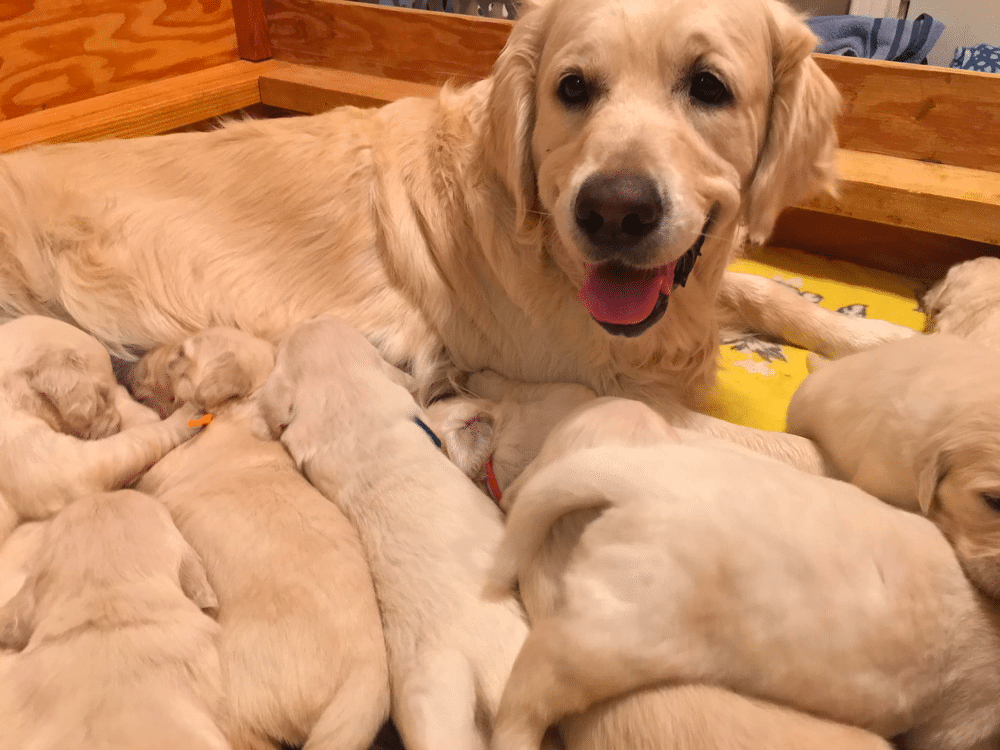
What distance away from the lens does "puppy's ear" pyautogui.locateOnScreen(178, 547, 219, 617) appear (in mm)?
1105

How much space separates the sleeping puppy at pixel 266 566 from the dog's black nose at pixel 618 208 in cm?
67

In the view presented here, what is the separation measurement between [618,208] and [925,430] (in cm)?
58

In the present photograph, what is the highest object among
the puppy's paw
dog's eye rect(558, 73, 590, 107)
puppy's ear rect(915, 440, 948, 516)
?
dog's eye rect(558, 73, 590, 107)

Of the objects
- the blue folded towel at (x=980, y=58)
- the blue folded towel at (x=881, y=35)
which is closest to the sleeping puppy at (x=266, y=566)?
the blue folded towel at (x=881, y=35)

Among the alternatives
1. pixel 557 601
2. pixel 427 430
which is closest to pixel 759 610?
pixel 557 601

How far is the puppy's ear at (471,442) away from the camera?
1.37 metres

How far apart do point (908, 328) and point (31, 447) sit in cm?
199

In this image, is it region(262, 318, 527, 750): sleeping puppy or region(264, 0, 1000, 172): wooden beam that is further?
region(264, 0, 1000, 172): wooden beam

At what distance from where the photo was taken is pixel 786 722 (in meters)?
0.83

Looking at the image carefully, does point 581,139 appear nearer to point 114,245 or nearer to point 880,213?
point 114,245

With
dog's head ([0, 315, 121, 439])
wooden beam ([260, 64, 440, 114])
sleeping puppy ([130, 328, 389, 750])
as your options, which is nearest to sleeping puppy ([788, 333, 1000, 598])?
sleeping puppy ([130, 328, 389, 750])

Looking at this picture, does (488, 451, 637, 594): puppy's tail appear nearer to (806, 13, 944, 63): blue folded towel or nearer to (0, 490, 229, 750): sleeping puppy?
(0, 490, 229, 750): sleeping puppy

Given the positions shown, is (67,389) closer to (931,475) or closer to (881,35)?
(931,475)

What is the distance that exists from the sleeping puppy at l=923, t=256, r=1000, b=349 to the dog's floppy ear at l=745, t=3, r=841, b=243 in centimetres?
60
